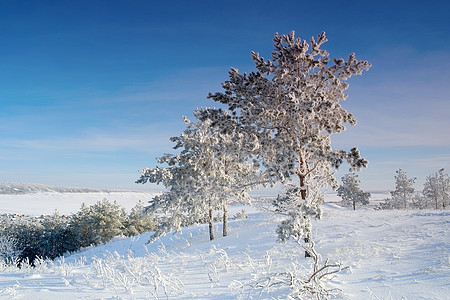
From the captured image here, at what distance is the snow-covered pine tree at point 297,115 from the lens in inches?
352

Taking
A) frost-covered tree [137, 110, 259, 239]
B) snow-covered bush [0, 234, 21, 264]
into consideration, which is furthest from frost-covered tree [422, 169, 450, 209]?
snow-covered bush [0, 234, 21, 264]

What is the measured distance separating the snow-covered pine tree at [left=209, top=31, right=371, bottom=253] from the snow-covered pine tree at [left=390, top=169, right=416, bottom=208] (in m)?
43.5

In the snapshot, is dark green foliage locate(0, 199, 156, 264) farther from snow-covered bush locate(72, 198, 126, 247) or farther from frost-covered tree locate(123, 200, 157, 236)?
frost-covered tree locate(123, 200, 157, 236)

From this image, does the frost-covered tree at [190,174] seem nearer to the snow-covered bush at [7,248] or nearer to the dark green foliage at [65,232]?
the dark green foliage at [65,232]

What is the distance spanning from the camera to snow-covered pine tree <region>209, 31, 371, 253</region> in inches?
352

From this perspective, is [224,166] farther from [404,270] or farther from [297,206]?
[404,270]

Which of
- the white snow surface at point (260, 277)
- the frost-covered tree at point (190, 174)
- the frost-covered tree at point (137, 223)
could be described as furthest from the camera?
the frost-covered tree at point (137, 223)

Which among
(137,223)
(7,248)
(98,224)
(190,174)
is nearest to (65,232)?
(98,224)

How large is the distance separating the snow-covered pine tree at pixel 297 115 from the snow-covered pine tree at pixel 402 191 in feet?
143

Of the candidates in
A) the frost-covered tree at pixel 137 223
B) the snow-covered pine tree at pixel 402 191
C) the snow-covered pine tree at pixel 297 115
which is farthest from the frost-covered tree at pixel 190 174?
the snow-covered pine tree at pixel 402 191

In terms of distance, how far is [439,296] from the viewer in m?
4.70

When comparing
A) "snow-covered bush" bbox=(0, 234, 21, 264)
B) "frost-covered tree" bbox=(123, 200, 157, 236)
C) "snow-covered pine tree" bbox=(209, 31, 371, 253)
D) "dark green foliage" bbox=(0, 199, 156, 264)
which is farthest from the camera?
"frost-covered tree" bbox=(123, 200, 157, 236)

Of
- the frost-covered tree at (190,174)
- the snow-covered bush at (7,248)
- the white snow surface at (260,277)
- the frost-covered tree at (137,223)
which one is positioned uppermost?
the frost-covered tree at (190,174)

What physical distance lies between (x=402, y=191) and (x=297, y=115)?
46335 mm
